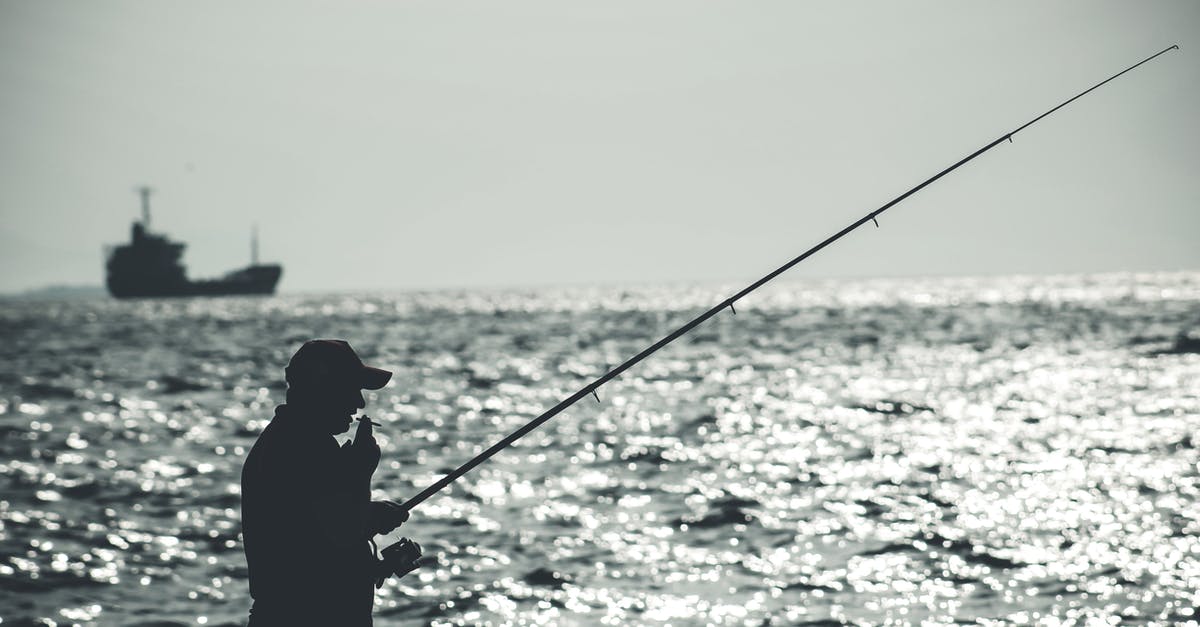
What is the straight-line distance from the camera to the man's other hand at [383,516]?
4023 mm

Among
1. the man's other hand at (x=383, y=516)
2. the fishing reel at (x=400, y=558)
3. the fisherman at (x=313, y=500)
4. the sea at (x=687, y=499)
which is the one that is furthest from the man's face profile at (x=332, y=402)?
the sea at (x=687, y=499)

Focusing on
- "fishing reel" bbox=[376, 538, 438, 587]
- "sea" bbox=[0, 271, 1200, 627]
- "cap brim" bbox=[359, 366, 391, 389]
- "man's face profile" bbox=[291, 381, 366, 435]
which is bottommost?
"sea" bbox=[0, 271, 1200, 627]

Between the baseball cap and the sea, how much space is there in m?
5.78

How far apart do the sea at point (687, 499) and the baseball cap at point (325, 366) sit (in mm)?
5777

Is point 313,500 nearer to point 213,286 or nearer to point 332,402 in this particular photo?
point 332,402

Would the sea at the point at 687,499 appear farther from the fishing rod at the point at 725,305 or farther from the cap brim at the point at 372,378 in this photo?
the cap brim at the point at 372,378

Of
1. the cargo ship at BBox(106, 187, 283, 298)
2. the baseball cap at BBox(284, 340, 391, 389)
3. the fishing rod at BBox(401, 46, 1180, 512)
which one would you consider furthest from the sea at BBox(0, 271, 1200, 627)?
the cargo ship at BBox(106, 187, 283, 298)

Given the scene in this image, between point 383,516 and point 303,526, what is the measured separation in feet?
1.13

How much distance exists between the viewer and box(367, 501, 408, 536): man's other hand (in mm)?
4023

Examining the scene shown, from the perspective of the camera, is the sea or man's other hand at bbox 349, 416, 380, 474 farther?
the sea

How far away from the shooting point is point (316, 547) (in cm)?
382

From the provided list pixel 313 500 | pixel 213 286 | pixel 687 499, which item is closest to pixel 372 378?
pixel 313 500

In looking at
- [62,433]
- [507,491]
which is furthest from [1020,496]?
[62,433]

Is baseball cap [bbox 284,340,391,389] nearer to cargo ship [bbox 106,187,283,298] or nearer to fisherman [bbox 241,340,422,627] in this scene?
fisherman [bbox 241,340,422,627]
